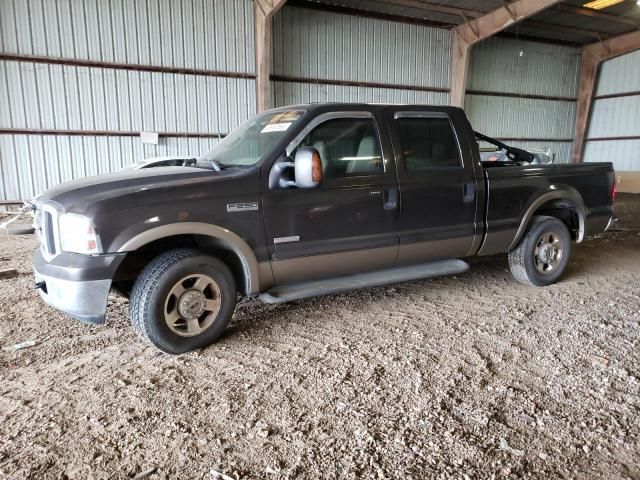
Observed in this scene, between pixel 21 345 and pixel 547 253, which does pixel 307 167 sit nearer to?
pixel 21 345

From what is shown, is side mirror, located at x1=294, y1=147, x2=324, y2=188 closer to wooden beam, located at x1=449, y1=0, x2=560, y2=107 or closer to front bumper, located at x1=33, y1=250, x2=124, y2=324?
front bumper, located at x1=33, y1=250, x2=124, y2=324

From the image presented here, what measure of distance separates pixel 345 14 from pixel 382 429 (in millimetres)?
13672

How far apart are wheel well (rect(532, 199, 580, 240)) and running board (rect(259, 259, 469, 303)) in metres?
1.28

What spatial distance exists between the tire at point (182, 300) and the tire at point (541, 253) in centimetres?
313

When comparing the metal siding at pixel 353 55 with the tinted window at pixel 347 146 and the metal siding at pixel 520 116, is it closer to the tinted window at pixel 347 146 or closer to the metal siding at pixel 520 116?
the metal siding at pixel 520 116

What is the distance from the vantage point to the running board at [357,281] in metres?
3.59

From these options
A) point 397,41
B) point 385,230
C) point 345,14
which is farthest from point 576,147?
point 385,230

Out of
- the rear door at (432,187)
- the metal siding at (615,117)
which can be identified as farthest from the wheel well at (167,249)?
the metal siding at (615,117)

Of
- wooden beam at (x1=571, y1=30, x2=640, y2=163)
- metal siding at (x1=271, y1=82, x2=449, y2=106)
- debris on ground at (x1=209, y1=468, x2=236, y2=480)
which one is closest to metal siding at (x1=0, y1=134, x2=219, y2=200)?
metal siding at (x1=271, y1=82, x2=449, y2=106)

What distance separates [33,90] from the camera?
1077 centimetres

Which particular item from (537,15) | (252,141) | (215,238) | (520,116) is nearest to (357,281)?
(215,238)

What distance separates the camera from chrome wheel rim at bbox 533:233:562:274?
4.96 metres

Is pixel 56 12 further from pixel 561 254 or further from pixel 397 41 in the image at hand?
pixel 561 254

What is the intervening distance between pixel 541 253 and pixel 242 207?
3370 mm
